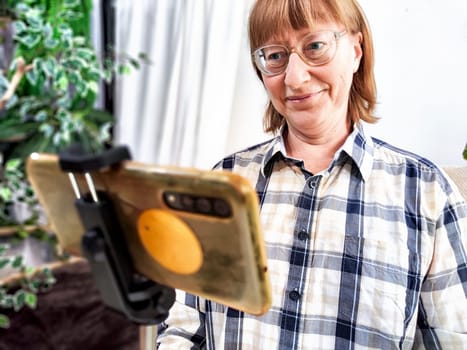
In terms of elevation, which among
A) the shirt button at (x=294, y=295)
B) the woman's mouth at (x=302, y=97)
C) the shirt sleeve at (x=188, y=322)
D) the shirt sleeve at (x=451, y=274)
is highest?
the woman's mouth at (x=302, y=97)

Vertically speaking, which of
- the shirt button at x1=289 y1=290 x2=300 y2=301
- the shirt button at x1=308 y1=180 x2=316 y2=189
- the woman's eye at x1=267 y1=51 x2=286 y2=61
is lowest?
the shirt button at x1=289 y1=290 x2=300 y2=301

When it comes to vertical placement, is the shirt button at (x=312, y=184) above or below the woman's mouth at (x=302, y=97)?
below

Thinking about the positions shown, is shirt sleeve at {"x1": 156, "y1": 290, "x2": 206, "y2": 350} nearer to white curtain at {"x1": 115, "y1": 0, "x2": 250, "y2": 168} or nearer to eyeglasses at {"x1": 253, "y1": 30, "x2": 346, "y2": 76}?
eyeglasses at {"x1": 253, "y1": 30, "x2": 346, "y2": 76}

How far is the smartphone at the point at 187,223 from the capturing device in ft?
1.29

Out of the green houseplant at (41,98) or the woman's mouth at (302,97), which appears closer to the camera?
the woman's mouth at (302,97)

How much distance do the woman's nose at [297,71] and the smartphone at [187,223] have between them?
0.52 m

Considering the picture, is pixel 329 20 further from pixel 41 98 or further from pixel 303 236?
pixel 41 98

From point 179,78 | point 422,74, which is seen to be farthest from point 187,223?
→ point 179,78

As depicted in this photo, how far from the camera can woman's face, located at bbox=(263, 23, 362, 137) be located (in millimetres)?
863

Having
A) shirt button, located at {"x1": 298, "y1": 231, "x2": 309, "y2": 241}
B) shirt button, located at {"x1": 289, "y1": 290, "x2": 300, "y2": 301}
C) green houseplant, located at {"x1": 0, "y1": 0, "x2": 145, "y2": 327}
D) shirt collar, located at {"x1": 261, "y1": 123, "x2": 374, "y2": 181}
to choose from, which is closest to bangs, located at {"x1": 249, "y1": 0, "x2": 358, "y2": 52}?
shirt collar, located at {"x1": 261, "y1": 123, "x2": 374, "y2": 181}

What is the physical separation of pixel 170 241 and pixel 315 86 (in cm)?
55

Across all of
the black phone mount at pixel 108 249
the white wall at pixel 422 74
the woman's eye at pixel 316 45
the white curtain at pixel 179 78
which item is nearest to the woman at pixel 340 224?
the woman's eye at pixel 316 45

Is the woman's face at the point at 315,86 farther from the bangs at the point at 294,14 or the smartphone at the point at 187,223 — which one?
the smartphone at the point at 187,223

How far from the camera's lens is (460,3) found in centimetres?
98
